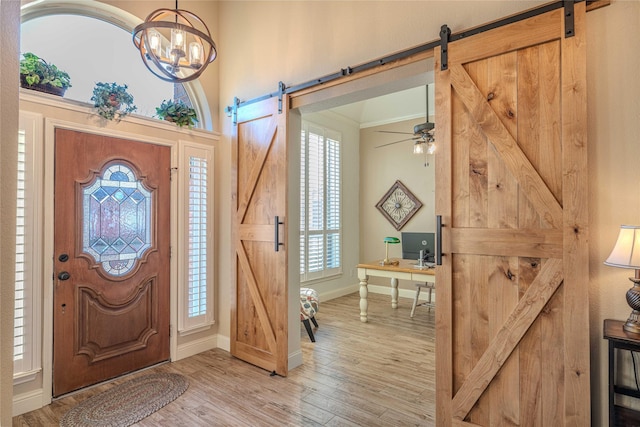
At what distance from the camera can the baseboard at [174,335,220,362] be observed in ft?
11.5

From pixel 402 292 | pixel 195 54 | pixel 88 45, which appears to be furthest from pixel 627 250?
pixel 402 292

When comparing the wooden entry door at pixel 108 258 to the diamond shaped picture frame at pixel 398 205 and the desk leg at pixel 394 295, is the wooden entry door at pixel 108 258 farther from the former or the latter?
the diamond shaped picture frame at pixel 398 205

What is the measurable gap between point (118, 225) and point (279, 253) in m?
1.52

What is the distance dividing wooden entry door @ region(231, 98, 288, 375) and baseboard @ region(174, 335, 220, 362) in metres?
0.36

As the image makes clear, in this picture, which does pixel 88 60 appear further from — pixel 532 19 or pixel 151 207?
pixel 532 19

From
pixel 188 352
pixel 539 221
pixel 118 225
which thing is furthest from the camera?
pixel 188 352

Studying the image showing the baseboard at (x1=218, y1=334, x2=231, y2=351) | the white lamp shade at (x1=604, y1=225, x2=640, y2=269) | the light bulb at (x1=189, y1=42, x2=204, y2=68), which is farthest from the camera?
the baseboard at (x1=218, y1=334, x2=231, y2=351)

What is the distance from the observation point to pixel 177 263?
3492 millimetres

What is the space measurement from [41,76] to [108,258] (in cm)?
158

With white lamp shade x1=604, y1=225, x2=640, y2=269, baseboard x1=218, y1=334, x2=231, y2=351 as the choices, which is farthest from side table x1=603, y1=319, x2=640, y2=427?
baseboard x1=218, y1=334, x2=231, y2=351

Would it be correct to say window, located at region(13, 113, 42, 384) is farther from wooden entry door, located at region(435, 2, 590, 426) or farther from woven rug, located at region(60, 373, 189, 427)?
wooden entry door, located at region(435, 2, 590, 426)

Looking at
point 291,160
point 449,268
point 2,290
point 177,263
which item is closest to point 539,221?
point 449,268

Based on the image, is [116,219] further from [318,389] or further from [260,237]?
[318,389]

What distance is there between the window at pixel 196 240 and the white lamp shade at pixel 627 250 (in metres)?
3.47
